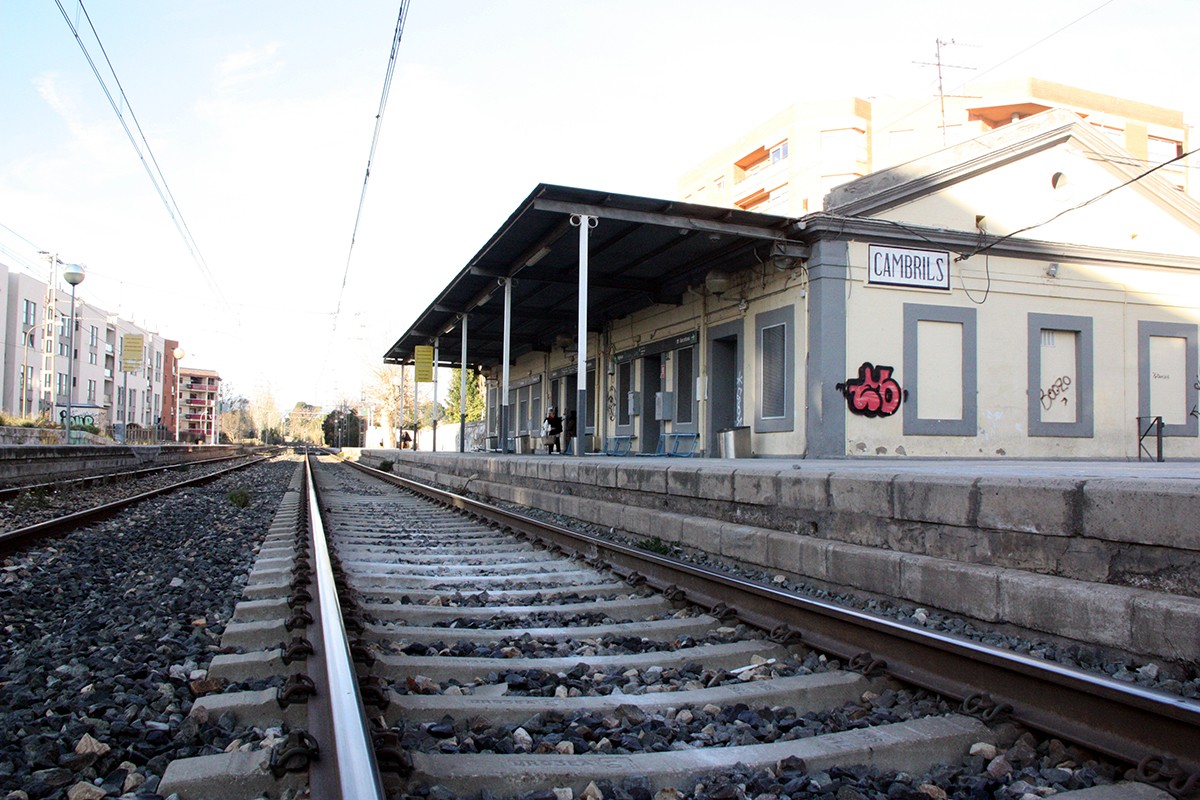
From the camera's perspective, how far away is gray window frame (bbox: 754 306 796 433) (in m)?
15.2

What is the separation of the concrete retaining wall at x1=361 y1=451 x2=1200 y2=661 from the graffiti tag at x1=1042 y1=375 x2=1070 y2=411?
1184cm

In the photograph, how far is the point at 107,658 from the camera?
3625mm

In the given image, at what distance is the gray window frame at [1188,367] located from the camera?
16.8 m

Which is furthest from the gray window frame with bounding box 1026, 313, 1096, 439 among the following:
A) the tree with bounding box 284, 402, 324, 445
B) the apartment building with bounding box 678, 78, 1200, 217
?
the tree with bounding box 284, 402, 324, 445

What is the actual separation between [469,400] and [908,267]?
136 ft

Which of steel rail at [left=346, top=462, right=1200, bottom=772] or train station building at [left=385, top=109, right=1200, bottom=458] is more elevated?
train station building at [left=385, top=109, right=1200, bottom=458]

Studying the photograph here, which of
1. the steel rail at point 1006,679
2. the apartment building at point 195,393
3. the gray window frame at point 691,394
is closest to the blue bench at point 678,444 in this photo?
the gray window frame at point 691,394

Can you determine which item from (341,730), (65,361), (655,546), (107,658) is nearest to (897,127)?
(655,546)

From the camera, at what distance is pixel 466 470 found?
16531mm

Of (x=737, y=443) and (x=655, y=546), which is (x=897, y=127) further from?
(x=655, y=546)

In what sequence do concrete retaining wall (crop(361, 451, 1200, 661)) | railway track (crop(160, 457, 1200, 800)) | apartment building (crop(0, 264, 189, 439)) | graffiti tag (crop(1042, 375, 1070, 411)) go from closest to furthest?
railway track (crop(160, 457, 1200, 800)) → concrete retaining wall (crop(361, 451, 1200, 661)) → graffiti tag (crop(1042, 375, 1070, 411)) → apartment building (crop(0, 264, 189, 439))

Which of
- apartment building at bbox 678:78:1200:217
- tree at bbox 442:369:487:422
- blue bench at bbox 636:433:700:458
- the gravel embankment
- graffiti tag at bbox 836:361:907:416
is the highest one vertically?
apartment building at bbox 678:78:1200:217

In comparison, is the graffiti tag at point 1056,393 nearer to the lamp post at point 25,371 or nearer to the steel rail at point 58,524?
the steel rail at point 58,524

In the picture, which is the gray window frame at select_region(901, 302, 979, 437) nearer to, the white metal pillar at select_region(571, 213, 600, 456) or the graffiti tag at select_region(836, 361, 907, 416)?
the graffiti tag at select_region(836, 361, 907, 416)
